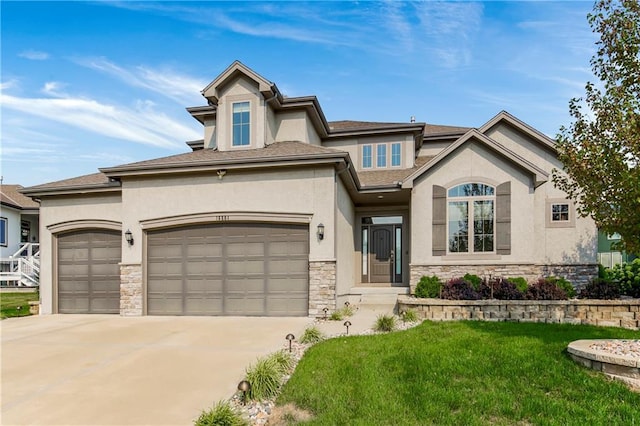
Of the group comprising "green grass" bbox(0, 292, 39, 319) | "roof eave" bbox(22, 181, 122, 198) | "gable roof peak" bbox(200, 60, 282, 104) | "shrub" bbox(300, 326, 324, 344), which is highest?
"gable roof peak" bbox(200, 60, 282, 104)

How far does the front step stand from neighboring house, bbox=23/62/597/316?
0.64 ft

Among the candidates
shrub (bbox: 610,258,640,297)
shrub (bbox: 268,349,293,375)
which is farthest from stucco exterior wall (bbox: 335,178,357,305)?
shrub (bbox: 610,258,640,297)

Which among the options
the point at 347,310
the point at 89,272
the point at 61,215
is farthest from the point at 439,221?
the point at 61,215

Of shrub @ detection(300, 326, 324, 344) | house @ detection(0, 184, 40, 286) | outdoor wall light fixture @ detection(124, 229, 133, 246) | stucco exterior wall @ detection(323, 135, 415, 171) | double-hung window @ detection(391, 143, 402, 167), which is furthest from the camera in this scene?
house @ detection(0, 184, 40, 286)

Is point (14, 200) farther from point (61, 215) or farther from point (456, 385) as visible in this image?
point (456, 385)

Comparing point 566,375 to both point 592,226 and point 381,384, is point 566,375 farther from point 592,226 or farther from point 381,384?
point 592,226

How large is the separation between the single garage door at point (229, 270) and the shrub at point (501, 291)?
4.82 metres

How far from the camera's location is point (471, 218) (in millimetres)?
12078

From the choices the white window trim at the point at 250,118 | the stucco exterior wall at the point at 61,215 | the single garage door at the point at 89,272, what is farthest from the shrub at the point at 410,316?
the stucco exterior wall at the point at 61,215

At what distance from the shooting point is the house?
19609 millimetres

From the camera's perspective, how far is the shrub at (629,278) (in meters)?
11.1

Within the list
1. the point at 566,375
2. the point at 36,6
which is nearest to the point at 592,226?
the point at 566,375

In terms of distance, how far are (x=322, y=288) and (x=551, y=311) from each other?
5.75 metres

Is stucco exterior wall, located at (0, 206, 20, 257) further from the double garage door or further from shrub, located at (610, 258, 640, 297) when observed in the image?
shrub, located at (610, 258, 640, 297)
